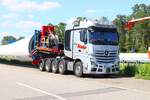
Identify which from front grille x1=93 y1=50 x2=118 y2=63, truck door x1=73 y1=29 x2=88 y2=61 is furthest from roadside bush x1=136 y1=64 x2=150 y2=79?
truck door x1=73 y1=29 x2=88 y2=61

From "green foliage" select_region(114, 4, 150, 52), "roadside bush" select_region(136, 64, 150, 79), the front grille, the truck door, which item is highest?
"green foliage" select_region(114, 4, 150, 52)

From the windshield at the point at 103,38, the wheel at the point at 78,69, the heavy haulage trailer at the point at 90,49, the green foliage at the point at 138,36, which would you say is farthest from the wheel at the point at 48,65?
the green foliage at the point at 138,36

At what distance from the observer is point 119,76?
25000 mm

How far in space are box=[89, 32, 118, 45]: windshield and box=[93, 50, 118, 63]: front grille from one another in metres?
0.51

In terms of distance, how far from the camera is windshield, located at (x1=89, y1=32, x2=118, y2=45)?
23603 mm

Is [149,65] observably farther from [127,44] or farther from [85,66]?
[127,44]

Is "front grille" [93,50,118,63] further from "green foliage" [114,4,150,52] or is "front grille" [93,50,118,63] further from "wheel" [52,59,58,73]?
"green foliage" [114,4,150,52]

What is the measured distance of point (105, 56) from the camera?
2388 cm

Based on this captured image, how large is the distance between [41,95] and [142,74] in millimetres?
10129

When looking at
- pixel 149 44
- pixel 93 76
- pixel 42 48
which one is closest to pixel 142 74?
pixel 93 76

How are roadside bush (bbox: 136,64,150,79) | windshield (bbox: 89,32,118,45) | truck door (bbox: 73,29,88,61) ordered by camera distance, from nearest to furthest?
roadside bush (bbox: 136,64,150,79) < windshield (bbox: 89,32,118,45) < truck door (bbox: 73,29,88,61)

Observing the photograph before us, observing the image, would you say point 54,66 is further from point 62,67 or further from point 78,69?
point 78,69

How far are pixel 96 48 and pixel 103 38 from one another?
76 cm

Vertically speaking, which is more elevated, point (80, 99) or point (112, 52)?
point (112, 52)
